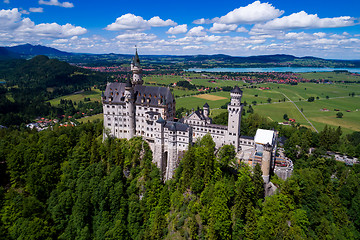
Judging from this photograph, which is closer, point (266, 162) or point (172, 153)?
point (266, 162)

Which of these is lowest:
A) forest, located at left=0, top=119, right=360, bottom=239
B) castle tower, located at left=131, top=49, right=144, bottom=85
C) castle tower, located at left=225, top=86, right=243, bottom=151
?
forest, located at left=0, top=119, right=360, bottom=239

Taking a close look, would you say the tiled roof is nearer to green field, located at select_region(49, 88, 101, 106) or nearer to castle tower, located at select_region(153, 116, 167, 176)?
castle tower, located at select_region(153, 116, 167, 176)

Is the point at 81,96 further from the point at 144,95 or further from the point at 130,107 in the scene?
the point at 144,95

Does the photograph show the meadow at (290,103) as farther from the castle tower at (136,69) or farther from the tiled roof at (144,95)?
the tiled roof at (144,95)

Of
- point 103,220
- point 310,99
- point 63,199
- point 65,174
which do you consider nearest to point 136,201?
point 103,220

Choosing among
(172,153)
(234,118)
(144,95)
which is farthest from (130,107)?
(234,118)

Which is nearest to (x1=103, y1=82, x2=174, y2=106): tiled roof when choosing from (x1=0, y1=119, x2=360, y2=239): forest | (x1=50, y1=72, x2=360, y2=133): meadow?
(x1=0, y1=119, x2=360, y2=239): forest
